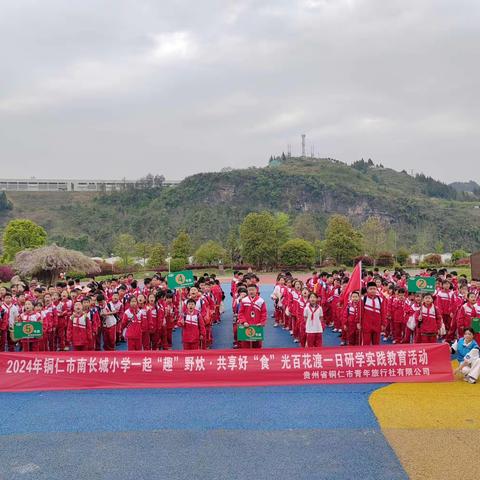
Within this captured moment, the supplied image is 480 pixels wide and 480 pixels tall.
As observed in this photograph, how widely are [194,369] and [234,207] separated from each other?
2995 inches

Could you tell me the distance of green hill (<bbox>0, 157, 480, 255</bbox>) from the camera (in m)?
73.9

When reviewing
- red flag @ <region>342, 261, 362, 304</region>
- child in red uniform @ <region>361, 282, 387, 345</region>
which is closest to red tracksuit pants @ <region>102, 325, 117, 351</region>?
red flag @ <region>342, 261, 362, 304</region>

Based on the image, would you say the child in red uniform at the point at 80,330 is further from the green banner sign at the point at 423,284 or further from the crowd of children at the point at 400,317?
the green banner sign at the point at 423,284

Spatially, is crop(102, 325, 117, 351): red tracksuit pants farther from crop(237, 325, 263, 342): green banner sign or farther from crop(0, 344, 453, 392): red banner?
crop(237, 325, 263, 342): green banner sign

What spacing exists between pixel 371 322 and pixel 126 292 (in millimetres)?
5712

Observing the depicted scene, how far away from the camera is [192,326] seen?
27.3 ft

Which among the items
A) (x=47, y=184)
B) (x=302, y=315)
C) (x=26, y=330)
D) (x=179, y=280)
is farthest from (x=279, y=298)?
(x=47, y=184)

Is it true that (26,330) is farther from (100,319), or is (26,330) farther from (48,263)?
(48,263)

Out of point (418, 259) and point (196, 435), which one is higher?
point (418, 259)

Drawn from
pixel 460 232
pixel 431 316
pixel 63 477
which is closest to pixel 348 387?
pixel 431 316

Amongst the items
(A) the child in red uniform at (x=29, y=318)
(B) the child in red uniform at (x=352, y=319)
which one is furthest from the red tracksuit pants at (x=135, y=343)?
(B) the child in red uniform at (x=352, y=319)

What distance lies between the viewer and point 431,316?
8812mm

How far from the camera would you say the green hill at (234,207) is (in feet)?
243

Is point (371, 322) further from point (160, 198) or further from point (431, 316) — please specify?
point (160, 198)
